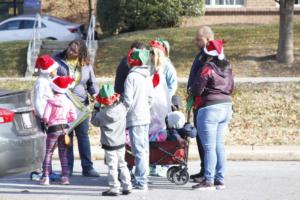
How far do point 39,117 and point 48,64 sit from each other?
67 centimetres

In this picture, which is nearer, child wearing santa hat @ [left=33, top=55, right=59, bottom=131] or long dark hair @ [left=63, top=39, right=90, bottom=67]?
child wearing santa hat @ [left=33, top=55, right=59, bottom=131]

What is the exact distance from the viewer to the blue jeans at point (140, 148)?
32.5 feet

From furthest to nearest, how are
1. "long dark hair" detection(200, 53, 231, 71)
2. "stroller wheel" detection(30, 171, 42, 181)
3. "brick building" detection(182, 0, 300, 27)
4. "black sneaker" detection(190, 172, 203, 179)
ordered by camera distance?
"brick building" detection(182, 0, 300, 27) → "stroller wheel" detection(30, 171, 42, 181) → "black sneaker" detection(190, 172, 203, 179) → "long dark hair" detection(200, 53, 231, 71)

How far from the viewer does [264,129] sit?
47.9 ft

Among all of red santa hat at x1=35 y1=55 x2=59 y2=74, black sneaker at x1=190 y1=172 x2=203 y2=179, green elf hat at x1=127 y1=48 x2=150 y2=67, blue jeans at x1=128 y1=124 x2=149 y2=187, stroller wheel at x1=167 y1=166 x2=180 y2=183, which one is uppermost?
green elf hat at x1=127 y1=48 x2=150 y2=67

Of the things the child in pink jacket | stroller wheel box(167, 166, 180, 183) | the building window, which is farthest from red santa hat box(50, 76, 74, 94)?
the building window

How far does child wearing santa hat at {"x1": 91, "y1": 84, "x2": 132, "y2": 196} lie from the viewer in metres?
9.70

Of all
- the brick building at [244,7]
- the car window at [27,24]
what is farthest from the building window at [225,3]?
the car window at [27,24]

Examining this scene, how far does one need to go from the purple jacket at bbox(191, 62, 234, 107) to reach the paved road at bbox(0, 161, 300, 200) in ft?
3.57

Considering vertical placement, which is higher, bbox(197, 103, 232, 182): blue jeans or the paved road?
bbox(197, 103, 232, 182): blue jeans

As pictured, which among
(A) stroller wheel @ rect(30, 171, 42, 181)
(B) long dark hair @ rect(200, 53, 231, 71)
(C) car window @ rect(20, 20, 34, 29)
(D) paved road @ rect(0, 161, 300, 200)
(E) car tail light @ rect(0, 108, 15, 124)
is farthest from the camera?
(C) car window @ rect(20, 20, 34, 29)

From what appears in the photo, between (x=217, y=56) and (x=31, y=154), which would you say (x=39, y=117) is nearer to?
(x=31, y=154)

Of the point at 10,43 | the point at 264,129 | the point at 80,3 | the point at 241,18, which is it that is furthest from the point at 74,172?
the point at 80,3

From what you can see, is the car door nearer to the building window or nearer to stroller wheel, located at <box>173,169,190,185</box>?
the building window
